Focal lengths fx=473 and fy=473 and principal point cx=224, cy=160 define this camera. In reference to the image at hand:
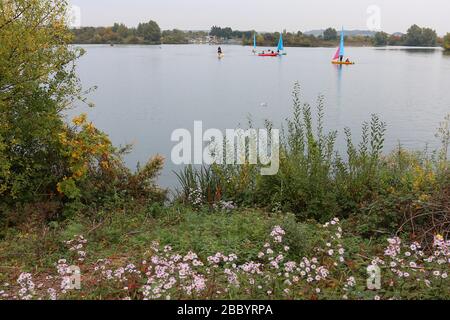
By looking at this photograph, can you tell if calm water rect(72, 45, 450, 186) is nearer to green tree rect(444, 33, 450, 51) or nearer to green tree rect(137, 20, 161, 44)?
green tree rect(137, 20, 161, 44)

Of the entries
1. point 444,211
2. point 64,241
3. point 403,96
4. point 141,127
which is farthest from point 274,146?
point 403,96

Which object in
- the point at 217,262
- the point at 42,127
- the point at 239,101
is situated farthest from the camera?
the point at 239,101

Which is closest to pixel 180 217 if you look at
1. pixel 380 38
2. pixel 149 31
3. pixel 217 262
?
pixel 217 262

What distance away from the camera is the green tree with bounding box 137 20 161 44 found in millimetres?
74375

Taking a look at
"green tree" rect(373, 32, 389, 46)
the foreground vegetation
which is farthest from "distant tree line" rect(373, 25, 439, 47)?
the foreground vegetation

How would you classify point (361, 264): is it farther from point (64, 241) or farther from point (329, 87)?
point (329, 87)

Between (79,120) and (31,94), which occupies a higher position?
(31,94)

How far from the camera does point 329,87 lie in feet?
98.4

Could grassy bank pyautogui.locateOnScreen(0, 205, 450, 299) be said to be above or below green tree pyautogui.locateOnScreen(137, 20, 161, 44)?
below

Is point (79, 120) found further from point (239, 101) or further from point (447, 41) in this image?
point (447, 41)

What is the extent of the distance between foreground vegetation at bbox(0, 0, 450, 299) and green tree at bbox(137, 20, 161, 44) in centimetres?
7044

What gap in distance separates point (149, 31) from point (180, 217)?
240 feet

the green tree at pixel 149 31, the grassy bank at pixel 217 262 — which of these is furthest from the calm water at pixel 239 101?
the green tree at pixel 149 31

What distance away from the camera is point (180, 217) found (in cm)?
558
